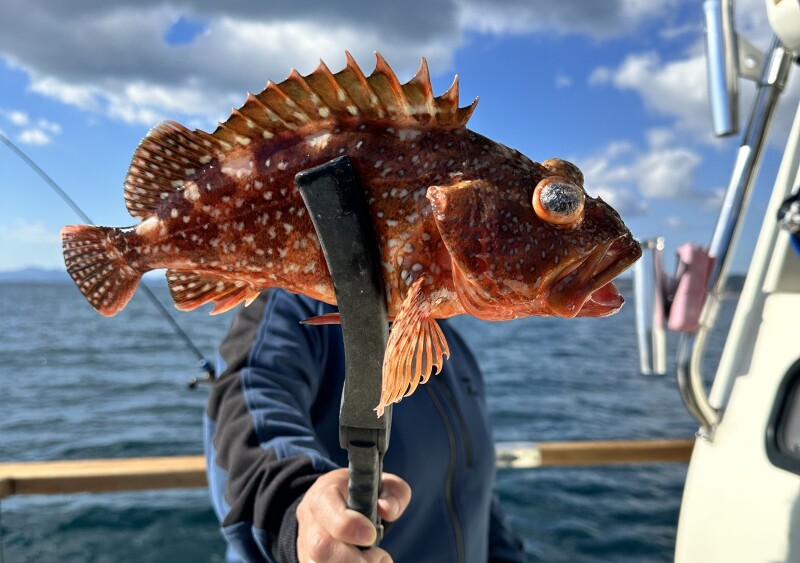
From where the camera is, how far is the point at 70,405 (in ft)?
46.6

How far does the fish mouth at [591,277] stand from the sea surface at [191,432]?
90 centimetres

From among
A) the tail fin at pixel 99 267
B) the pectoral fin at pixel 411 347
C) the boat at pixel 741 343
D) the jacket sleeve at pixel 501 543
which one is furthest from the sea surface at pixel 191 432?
the boat at pixel 741 343

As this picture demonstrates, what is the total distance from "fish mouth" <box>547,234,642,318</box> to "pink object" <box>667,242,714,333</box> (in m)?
1.89

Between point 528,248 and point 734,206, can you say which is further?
point 734,206

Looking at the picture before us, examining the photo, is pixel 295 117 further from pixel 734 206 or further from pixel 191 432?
pixel 191 432

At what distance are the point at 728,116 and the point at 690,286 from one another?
69 cm

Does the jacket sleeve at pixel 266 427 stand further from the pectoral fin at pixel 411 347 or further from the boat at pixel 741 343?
the boat at pixel 741 343

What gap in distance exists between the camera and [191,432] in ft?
36.2

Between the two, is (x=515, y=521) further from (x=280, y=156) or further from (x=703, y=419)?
(x=280, y=156)

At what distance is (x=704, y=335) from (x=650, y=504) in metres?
6.23

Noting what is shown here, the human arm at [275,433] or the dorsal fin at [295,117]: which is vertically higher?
the dorsal fin at [295,117]

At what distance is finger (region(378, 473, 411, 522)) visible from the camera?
1049 millimetres

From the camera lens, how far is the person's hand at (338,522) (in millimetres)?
944

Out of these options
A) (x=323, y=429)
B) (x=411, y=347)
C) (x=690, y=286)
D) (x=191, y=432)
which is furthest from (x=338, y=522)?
(x=191, y=432)
